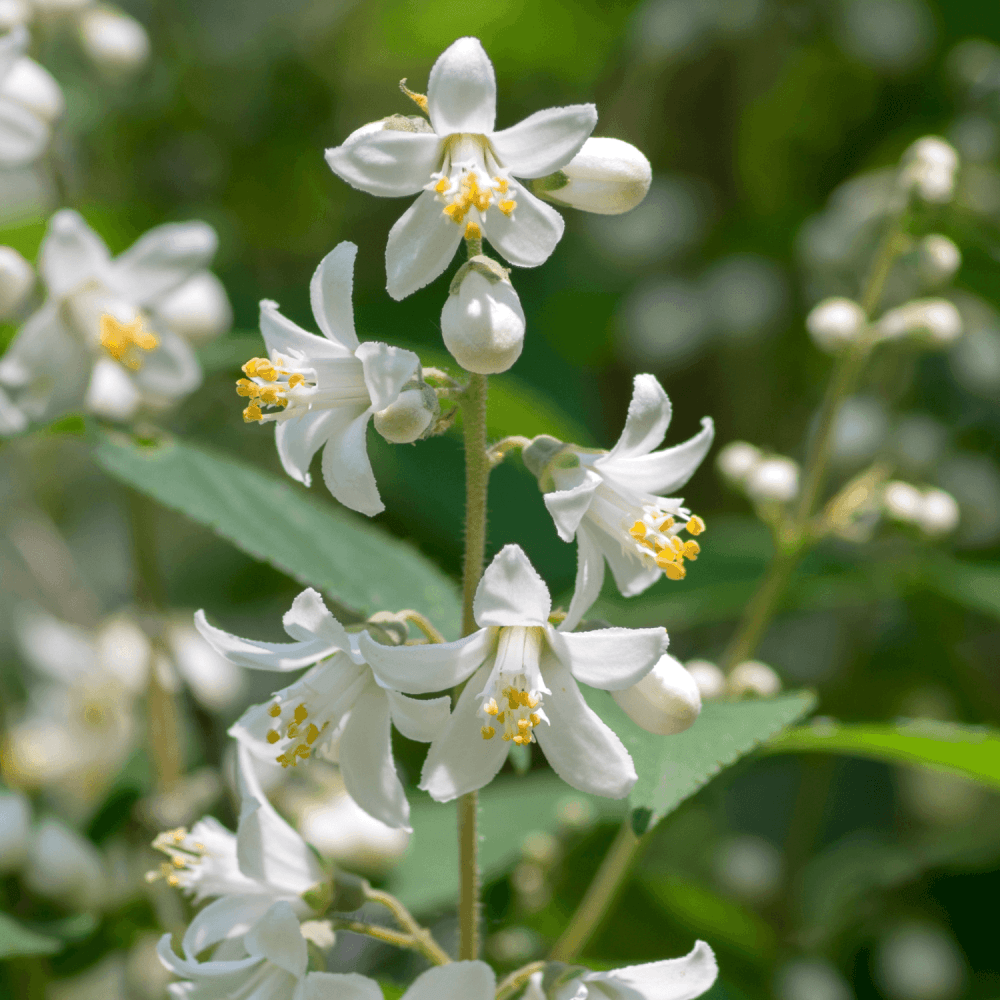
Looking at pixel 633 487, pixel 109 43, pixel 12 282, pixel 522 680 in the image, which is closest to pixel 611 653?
pixel 522 680

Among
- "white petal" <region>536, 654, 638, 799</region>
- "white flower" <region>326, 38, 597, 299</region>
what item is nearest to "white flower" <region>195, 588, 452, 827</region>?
"white petal" <region>536, 654, 638, 799</region>

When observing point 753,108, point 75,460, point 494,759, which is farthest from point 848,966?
point 75,460

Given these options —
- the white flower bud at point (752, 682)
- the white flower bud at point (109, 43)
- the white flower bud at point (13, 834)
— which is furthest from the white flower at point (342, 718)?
the white flower bud at point (109, 43)

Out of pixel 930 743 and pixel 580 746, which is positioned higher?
pixel 580 746

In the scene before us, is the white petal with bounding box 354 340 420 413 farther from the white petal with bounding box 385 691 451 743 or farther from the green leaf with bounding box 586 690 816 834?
the green leaf with bounding box 586 690 816 834

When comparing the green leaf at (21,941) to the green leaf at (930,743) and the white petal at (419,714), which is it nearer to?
the white petal at (419,714)

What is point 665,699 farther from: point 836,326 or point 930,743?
point 836,326

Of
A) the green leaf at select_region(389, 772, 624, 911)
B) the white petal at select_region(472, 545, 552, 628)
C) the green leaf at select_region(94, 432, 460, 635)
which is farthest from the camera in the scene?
the green leaf at select_region(389, 772, 624, 911)

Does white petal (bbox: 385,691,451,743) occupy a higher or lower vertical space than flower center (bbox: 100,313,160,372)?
higher
